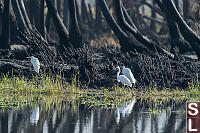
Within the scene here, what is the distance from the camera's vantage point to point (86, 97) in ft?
50.3

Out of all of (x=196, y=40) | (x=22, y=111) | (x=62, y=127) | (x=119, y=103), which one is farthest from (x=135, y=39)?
(x=62, y=127)

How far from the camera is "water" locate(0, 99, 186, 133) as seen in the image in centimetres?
1040

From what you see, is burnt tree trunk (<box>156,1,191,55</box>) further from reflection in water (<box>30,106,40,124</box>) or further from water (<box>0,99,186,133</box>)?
reflection in water (<box>30,106,40,124</box>)

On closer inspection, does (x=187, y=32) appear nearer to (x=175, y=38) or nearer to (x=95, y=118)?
(x=175, y=38)

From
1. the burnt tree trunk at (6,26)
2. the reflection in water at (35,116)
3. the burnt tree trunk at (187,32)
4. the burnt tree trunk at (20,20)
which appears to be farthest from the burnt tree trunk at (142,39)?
the reflection in water at (35,116)

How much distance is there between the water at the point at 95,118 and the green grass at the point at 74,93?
0.75 m

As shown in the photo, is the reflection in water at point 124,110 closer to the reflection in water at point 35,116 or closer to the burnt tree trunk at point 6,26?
the reflection in water at point 35,116

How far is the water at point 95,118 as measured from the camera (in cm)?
1040

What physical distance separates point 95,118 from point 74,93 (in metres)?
4.25

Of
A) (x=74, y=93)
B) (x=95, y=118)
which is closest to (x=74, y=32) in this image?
(x=74, y=93)

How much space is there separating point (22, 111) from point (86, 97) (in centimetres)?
288

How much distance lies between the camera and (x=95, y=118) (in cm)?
1179

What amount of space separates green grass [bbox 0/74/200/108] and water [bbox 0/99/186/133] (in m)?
0.75

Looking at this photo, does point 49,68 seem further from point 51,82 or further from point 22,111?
point 22,111
